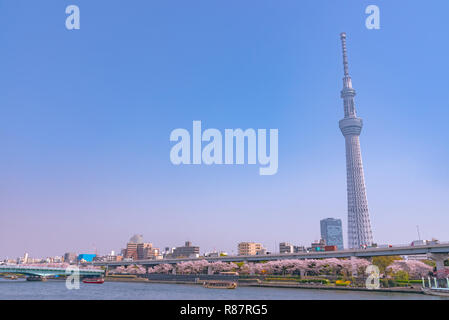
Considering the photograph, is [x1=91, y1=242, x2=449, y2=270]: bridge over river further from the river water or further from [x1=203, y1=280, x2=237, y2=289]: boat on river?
[x1=203, y1=280, x2=237, y2=289]: boat on river

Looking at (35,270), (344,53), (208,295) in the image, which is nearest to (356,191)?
(344,53)

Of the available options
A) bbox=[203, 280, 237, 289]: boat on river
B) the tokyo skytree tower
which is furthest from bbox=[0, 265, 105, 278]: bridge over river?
the tokyo skytree tower

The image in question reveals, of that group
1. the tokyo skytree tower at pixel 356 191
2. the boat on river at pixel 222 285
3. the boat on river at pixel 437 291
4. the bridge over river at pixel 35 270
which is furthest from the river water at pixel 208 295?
the tokyo skytree tower at pixel 356 191

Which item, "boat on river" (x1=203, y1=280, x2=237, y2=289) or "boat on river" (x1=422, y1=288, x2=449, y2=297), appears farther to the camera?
"boat on river" (x1=203, y1=280, x2=237, y2=289)

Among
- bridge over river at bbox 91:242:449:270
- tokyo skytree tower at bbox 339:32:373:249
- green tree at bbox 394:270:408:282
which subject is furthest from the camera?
tokyo skytree tower at bbox 339:32:373:249

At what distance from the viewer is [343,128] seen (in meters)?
168

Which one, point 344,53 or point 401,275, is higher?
point 344,53

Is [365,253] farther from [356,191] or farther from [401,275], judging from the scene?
[356,191]

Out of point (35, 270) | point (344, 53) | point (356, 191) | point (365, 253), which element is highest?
point (344, 53)
